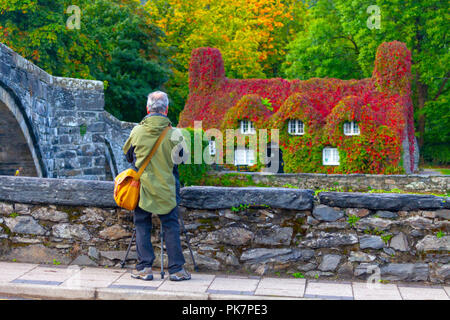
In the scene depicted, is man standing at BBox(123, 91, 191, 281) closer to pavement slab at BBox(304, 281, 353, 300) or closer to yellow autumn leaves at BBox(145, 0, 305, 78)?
pavement slab at BBox(304, 281, 353, 300)

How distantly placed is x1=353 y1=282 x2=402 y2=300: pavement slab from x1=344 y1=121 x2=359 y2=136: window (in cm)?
2364

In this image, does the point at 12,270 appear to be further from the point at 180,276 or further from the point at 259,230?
the point at 259,230

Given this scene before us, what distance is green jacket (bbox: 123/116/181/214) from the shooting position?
541 centimetres

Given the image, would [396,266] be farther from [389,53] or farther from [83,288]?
[389,53]

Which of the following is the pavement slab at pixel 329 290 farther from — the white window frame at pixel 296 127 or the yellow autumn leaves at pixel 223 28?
the yellow autumn leaves at pixel 223 28

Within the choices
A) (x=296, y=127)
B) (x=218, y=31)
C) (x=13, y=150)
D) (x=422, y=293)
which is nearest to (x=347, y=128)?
(x=296, y=127)

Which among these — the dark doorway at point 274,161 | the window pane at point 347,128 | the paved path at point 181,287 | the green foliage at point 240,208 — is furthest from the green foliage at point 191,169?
the paved path at point 181,287

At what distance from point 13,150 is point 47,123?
3.37ft

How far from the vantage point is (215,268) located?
5.91 meters

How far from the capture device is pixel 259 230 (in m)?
5.91

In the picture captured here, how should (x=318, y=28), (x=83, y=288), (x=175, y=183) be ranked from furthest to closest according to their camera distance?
1. (x=318, y=28)
2. (x=175, y=183)
3. (x=83, y=288)

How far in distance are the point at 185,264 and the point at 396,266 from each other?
6.78ft

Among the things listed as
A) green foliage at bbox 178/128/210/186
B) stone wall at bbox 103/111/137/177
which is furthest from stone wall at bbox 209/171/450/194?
stone wall at bbox 103/111/137/177

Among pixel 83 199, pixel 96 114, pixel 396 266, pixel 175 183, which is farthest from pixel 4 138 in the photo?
pixel 396 266
